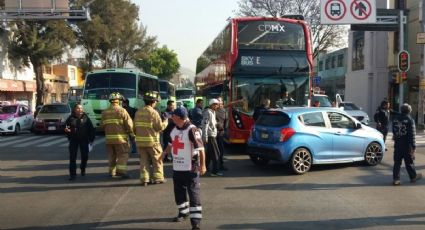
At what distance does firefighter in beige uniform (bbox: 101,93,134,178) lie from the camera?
1116 centimetres

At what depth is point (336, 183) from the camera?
10.8 meters

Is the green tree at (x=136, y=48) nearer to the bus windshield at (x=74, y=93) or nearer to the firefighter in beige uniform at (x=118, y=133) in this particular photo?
the bus windshield at (x=74, y=93)

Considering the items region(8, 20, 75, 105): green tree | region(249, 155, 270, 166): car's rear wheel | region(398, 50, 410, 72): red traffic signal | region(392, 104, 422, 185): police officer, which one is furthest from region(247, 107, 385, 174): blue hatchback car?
region(8, 20, 75, 105): green tree

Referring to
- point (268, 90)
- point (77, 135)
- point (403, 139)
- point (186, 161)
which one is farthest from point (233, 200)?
point (268, 90)

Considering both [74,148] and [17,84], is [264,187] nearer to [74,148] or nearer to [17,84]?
[74,148]

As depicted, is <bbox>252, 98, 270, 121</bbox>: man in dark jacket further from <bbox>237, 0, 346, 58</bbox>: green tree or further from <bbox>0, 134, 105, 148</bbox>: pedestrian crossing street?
<bbox>237, 0, 346, 58</bbox>: green tree

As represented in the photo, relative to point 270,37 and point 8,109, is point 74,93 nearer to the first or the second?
point 8,109

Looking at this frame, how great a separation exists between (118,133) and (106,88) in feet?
39.8

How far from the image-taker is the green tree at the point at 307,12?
141 feet

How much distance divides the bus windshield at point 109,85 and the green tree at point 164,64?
61.0m

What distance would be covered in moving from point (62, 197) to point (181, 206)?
3.14 metres

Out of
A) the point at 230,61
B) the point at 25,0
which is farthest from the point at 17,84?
the point at 230,61

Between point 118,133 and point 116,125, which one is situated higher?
point 116,125

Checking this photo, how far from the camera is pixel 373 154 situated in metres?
13.1
